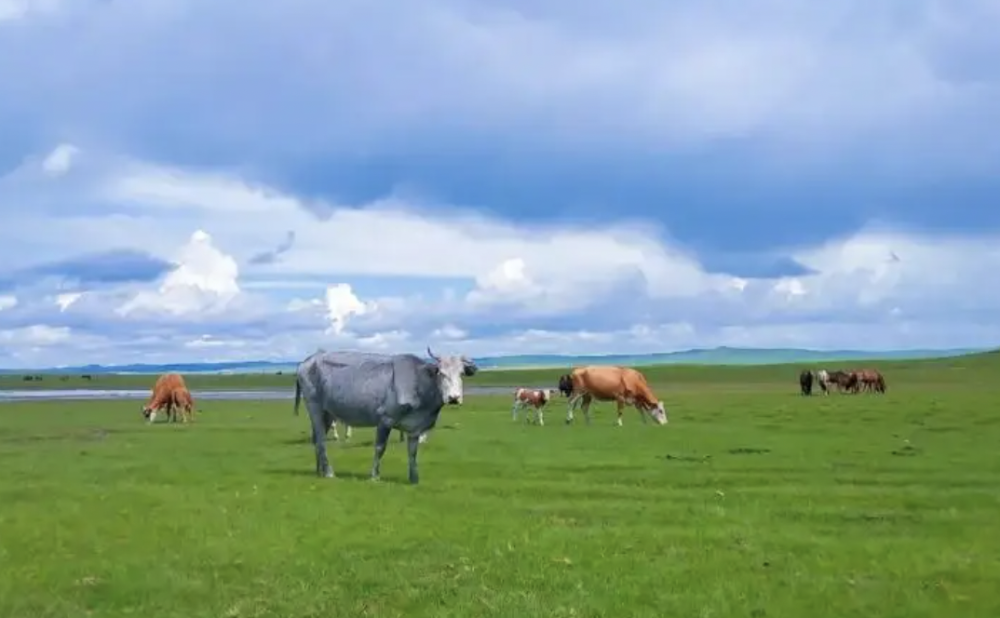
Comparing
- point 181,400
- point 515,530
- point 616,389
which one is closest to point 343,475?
point 515,530

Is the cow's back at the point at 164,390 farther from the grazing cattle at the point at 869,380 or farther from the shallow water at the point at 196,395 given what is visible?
the grazing cattle at the point at 869,380

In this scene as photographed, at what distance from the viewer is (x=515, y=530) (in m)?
15.9

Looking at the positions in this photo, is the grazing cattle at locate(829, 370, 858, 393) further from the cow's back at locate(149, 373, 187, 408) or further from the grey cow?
the grey cow

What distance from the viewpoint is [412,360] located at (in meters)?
22.5

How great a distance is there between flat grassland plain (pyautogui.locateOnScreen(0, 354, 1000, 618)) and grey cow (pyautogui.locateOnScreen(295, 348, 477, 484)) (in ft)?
3.59

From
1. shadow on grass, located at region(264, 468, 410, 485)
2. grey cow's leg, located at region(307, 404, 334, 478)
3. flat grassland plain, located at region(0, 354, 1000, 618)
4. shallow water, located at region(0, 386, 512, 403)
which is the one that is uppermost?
shallow water, located at region(0, 386, 512, 403)

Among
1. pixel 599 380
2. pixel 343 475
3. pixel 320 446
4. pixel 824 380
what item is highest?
pixel 599 380

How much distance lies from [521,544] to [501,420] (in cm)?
2969

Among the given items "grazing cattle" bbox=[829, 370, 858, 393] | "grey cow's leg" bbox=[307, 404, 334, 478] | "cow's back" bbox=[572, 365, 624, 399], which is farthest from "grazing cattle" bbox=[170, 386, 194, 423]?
"grazing cattle" bbox=[829, 370, 858, 393]

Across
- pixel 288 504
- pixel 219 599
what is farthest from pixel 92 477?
pixel 219 599

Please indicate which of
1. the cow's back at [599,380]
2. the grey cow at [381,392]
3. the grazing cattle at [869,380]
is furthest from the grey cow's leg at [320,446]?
the grazing cattle at [869,380]

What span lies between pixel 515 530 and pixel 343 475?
322 inches

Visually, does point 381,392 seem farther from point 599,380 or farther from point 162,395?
point 162,395

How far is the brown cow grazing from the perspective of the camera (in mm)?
42594
